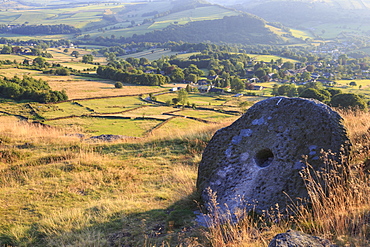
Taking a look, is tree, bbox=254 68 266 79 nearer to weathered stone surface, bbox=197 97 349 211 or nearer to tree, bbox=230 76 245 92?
tree, bbox=230 76 245 92

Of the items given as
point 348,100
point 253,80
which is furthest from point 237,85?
Answer: point 348,100

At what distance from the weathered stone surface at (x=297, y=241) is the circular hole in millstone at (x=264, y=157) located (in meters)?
2.62

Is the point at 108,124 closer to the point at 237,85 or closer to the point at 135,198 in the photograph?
the point at 135,198

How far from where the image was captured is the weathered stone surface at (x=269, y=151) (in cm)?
588

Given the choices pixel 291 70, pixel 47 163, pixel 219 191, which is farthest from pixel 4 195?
pixel 291 70

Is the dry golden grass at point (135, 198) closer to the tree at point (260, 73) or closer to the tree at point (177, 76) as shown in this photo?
the tree at point (177, 76)

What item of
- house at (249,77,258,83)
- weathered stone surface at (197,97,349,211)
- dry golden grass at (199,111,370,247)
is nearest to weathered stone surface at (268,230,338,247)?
dry golden grass at (199,111,370,247)

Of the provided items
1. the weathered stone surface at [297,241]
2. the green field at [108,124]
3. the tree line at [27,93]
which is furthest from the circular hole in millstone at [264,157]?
the tree line at [27,93]

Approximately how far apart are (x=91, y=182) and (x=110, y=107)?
205 feet

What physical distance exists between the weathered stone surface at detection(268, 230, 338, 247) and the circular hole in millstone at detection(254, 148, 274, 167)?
2.62 metres

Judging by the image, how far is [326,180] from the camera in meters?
5.29

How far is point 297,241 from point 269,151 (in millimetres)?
3066

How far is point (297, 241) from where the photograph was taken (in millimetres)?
3852

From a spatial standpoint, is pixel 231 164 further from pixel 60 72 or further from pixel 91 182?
pixel 60 72
